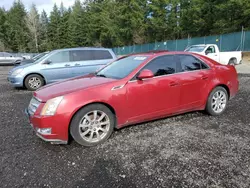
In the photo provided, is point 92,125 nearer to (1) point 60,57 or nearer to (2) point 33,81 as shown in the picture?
(1) point 60,57

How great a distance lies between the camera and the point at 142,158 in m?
3.02

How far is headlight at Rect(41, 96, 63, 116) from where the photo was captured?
10.3 ft

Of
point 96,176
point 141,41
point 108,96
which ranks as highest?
point 141,41

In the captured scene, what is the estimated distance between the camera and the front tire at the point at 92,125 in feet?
10.8

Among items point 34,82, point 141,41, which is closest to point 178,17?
point 141,41

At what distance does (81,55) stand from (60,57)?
2.81ft

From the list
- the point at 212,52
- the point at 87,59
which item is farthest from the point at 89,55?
the point at 212,52

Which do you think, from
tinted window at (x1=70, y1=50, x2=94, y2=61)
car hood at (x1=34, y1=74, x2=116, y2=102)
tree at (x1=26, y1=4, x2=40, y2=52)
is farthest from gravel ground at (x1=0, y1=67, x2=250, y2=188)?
tree at (x1=26, y1=4, x2=40, y2=52)

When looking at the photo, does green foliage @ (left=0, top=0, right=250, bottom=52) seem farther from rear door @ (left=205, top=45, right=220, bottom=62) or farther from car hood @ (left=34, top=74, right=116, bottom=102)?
car hood @ (left=34, top=74, right=116, bottom=102)

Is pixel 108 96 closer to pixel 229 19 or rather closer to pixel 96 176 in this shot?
pixel 96 176

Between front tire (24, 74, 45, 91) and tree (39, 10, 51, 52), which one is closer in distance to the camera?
front tire (24, 74, 45, 91)

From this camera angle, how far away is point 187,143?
11.2 feet

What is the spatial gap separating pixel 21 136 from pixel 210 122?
3785mm

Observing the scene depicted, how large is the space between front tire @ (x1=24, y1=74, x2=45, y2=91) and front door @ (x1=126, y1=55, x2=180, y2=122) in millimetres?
5998
